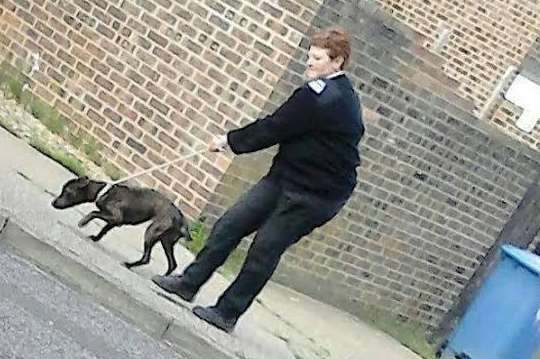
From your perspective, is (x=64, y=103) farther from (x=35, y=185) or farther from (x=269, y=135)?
(x=269, y=135)

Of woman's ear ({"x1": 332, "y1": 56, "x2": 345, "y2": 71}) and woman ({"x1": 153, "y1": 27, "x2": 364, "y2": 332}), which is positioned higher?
woman's ear ({"x1": 332, "y1": 56, "x2": 345, "y2": 71})

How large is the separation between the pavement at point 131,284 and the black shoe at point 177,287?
0.18 feet

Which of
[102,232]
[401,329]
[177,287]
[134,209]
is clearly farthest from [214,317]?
[401,329]

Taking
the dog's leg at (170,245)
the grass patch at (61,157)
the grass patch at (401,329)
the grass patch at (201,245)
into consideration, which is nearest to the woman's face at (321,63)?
the dog's leg at (170,245)

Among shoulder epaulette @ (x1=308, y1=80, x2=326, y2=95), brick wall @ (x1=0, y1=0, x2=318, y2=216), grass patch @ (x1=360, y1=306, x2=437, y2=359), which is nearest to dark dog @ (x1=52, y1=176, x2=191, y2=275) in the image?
shoulder epaulette @ (x1=308, y1=80, x2=326, y2=95)

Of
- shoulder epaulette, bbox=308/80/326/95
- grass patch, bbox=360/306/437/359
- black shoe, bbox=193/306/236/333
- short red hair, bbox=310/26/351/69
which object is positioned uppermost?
short red hair, bbox=310/26/351/69

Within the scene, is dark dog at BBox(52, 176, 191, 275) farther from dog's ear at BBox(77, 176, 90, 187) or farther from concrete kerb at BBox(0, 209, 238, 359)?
concrete kerb at BBox(0, 209, 238, 359)

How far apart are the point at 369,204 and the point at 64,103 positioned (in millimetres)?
2685

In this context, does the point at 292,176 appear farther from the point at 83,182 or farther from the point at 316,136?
the point at 83,182

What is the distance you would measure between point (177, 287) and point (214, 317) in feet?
1.07

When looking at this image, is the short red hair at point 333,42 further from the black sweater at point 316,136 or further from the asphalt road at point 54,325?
the asphalt road at point 54,325

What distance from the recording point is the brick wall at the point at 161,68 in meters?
9.18

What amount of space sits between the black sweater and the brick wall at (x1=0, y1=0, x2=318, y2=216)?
2.22 meters

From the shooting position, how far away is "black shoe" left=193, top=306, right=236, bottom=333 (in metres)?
7.11
